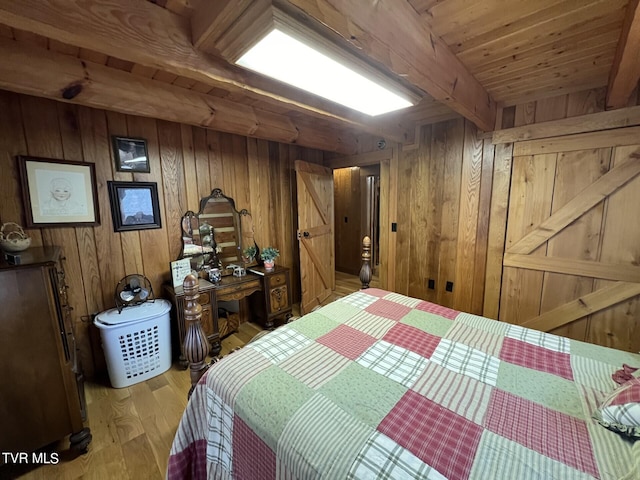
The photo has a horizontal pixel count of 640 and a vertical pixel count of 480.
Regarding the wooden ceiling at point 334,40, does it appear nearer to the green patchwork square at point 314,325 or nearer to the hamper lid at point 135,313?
the green patchwork square at point 314,325

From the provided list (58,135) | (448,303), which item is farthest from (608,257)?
(58,135)

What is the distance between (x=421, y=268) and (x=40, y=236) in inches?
139

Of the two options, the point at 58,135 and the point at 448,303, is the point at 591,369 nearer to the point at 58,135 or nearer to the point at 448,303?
the point at 448,303

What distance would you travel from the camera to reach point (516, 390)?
1.02 m

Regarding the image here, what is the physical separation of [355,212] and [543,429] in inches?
174

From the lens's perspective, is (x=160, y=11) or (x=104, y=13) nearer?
(x=104, y=13)

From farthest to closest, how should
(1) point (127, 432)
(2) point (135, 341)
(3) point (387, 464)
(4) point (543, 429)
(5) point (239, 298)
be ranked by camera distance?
(5) point (239, 298) → (2) point (135, 341) → (1) point (127, 432) → (4) point (543, 429) → (3) point (387, 464)

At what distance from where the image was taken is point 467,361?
47.3 inches

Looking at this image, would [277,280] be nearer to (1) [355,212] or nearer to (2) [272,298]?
(2) [272,298]

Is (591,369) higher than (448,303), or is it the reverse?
(591,369)

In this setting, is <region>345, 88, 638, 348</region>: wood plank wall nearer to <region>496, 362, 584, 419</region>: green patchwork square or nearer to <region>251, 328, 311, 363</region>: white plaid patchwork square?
<region>496, 362, 584, 419</region>: green patchwork square

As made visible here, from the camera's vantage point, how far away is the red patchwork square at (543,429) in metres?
0.75

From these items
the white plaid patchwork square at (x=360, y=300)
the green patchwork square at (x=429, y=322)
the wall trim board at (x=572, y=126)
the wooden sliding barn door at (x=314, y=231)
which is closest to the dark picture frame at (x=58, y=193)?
the wooden sliding barn door at (x=314, y=231)

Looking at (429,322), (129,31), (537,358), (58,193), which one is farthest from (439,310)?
(58,193)
